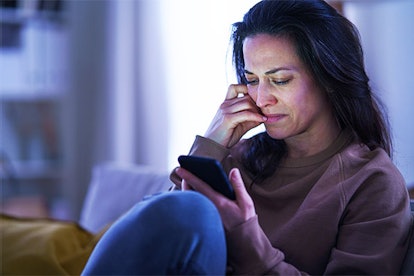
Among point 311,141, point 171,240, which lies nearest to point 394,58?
point 311,141

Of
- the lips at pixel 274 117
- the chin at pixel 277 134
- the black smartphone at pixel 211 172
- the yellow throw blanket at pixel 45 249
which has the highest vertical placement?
the lips at pixel 274 117

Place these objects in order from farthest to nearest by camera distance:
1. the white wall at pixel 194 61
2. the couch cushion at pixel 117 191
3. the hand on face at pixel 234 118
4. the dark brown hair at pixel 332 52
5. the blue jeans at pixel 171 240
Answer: the couch cushion at pixel 117 191
the white wall at pixel 194 61
the hand on face at pixel 234 118
the dark brown hair at pixel 332 52
the blue jeans at pixel 171 240

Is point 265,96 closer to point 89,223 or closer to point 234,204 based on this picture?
point 234,204

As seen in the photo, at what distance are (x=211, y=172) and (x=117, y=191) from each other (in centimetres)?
75

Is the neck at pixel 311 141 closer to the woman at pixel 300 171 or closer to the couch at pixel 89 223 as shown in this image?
→ the woman at pixel 300 171

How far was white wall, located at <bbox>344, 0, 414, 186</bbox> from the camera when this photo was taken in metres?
Result: 0.99

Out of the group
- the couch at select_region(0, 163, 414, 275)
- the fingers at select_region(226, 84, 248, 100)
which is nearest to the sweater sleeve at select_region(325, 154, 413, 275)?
the fingers at select_region(226, 84, 248, 100)

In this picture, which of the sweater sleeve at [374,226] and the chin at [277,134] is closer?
the sweater sleeve at [374,226]

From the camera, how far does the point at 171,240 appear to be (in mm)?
735

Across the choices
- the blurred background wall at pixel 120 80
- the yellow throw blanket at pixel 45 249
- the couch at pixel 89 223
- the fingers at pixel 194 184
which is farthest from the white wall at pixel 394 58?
the yellow throw blanket at pixel 45 249

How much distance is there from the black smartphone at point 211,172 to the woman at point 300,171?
0.5 inches

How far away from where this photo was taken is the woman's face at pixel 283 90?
0.88m

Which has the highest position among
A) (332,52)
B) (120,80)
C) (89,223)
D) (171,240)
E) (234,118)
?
(332,52)

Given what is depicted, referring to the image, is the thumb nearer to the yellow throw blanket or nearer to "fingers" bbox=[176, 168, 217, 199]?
"fingers" bbox=[176, 168, 217, 199]
